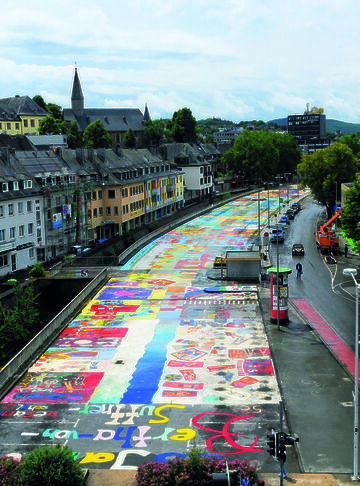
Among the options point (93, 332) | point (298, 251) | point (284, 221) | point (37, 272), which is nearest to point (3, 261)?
point (37, 272)

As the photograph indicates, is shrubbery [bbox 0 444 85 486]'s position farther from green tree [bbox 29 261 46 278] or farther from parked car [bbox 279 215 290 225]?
parked car [bbox 279 215 290 225]

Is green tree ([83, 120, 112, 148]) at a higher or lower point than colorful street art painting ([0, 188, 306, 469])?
higher

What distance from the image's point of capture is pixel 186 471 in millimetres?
25359

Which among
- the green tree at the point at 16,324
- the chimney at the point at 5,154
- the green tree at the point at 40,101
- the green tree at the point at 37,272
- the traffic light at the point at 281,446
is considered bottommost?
the green tree at the point at 16,324

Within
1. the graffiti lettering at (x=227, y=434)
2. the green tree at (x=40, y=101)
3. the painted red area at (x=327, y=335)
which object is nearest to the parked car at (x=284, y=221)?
the painted red area at (x=327, y=335)

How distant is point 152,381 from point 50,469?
1568cm

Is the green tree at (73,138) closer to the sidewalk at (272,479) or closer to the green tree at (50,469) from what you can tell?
the sidewalk at (272,479)

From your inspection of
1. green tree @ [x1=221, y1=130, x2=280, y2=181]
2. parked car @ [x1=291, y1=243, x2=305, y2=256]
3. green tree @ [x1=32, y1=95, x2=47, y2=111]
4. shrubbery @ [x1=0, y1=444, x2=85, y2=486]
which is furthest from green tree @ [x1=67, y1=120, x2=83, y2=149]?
shrubbery @ [x1=0, y1=444, x2=85, y2=486]

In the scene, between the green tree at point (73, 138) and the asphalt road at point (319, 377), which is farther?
the green tree at point (73, 138)

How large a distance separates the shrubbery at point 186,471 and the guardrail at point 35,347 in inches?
606

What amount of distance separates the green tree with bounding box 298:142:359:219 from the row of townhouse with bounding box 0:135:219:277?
30101 mm

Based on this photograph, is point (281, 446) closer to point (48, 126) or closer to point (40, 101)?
point (48, 126)

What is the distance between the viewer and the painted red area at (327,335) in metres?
42.0

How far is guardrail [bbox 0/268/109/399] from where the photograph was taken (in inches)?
1572
